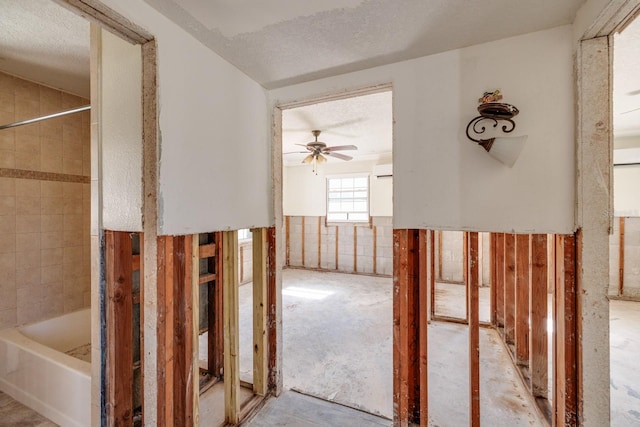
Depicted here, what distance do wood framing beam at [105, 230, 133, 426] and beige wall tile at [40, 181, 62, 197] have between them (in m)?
1.89

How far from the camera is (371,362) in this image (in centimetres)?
276

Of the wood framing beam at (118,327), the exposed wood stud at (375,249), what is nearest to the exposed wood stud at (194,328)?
the wood framing beam at (118,327)

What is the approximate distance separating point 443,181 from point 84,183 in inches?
139

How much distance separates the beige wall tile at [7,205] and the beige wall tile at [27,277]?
0.40 m

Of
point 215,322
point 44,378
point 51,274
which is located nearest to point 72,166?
point 51,274

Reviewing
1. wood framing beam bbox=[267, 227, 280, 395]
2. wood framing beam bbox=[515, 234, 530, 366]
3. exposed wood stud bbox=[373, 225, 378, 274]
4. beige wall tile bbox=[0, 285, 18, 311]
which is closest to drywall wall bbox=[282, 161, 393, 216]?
exposed wood stud bbox=[373, 225, 378, 274]

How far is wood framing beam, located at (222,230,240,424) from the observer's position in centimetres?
189

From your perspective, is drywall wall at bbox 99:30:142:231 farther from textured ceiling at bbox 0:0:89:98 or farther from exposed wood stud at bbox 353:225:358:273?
exposed wood stud at bbox 353:225:358:273

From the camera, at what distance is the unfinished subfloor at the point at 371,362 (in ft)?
7.02

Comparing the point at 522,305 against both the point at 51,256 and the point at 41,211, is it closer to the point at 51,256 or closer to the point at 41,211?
the point at 51,256

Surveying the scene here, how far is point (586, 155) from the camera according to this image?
4.46 ft

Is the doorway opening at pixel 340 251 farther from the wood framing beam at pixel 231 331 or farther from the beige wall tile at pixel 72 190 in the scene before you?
the beige wall tile at pixel 72 190

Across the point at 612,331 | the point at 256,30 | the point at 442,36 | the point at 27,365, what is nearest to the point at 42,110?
the point at 27,365

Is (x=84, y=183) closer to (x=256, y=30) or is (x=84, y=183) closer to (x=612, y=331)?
(x=256, y=30)
